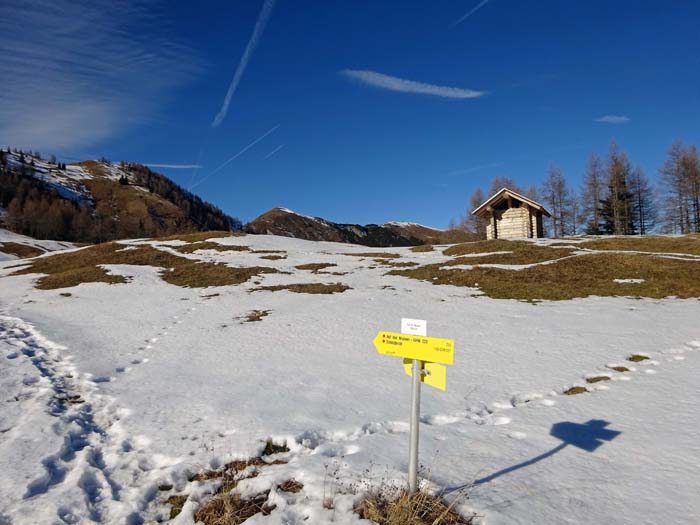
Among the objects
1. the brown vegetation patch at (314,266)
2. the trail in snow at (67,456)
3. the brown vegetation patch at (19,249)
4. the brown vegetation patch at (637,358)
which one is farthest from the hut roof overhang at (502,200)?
the brown vegetation patch at (19,249)

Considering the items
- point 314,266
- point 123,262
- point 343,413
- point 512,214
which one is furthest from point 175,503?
point 512,214

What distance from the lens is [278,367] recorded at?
10.4 m

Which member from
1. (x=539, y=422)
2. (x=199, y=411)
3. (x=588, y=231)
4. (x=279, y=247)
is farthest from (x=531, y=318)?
(x=588, y=231)

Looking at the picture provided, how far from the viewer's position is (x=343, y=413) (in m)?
7.43

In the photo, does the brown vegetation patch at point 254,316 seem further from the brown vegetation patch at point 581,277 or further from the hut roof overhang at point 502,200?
the hut roof overhang at point 502,200

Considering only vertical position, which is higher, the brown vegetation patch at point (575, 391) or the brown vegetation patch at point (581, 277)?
the brown vegetation patch at point (581, 277)

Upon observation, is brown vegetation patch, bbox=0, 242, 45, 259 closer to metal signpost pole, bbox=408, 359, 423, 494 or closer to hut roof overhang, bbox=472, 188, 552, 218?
hut roof overhang, bbox=472, 188, 552, 218

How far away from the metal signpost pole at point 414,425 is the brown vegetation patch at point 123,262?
2213 centimetres

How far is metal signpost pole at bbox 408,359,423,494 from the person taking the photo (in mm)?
4309

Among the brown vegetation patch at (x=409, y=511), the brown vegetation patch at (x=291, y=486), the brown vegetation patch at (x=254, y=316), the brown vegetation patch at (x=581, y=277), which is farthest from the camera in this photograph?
the brown vegetation patch at (x=581, y=277)

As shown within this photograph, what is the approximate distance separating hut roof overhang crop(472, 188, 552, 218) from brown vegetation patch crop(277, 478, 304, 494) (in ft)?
144

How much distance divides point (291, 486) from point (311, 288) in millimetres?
18059

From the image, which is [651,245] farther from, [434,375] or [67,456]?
[67,456]

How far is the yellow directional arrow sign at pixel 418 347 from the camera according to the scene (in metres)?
4.13
